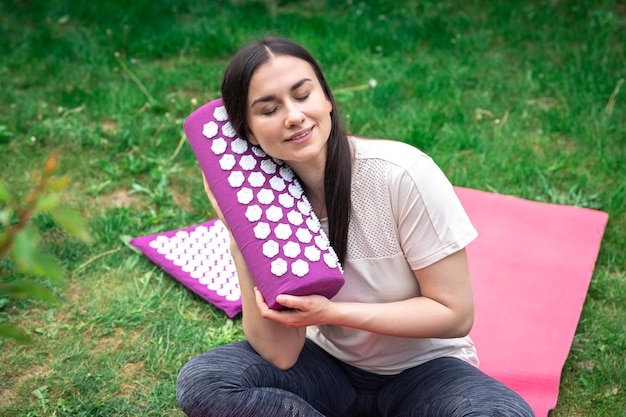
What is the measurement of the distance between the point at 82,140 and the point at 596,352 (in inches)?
100

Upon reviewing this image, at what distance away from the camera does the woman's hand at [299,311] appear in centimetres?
182

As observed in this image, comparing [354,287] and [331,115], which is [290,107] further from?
[354,287]

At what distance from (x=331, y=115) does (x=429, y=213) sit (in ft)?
1.20

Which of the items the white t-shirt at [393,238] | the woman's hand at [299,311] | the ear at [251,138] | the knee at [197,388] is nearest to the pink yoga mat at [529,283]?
the white t-shirt at [393,238]

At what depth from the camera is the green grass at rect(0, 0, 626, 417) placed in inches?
101

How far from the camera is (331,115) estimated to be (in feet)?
6.53

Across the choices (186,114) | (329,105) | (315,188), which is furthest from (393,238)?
(186,114)

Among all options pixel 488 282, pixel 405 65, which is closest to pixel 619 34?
pixel 405 65

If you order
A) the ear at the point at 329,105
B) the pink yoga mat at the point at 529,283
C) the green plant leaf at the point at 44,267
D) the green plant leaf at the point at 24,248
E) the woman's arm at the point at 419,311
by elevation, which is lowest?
the pink yoga mat at the point at 529,283

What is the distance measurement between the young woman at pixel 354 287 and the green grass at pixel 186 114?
1.67ft

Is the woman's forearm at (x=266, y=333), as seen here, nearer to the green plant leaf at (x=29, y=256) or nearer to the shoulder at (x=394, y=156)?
the shoulder at (x=394, y=156)

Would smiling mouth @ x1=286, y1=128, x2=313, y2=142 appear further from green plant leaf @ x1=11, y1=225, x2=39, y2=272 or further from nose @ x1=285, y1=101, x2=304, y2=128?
green plant leaf @ x1=11, y1=225, x2=39, y2=272

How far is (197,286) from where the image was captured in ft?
9.37

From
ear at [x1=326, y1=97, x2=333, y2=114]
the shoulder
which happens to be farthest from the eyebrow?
the shoulder
